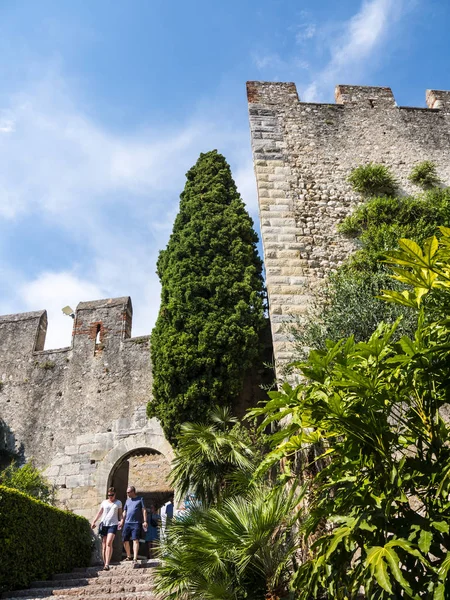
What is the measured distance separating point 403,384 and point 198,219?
721 cm

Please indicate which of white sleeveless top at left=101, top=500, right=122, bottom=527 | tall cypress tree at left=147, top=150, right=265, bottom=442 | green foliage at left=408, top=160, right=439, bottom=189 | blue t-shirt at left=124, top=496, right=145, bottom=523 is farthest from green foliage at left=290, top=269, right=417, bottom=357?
white sleeveless top at left=101, top=500, right=122, bottom=527

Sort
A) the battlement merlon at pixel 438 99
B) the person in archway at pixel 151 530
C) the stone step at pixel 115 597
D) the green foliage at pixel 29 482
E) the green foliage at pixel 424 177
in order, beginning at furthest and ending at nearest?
1. the person in archway at pixel 151 530
2. the battlement merlon at pixel 438 99
3. the green foliage at pixel 29 482
4. the green foliage at pixel 424 177
5. the stone step at pixel 115 597

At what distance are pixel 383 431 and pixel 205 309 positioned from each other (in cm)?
601

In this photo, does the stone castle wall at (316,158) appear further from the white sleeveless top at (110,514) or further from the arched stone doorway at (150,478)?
the arched stone doorway at (150,478)

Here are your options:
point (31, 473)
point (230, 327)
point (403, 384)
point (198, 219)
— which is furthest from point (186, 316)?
point (403, 384)

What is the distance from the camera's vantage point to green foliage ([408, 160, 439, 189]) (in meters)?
9.75

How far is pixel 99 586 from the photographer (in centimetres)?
666

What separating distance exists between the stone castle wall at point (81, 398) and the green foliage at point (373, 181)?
18.4 feet

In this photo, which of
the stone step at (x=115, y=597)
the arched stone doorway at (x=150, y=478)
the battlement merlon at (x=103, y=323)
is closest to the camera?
the stone step at (x=115, y=597)

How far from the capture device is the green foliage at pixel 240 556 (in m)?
4.23

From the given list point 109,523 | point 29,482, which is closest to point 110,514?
point 109,523

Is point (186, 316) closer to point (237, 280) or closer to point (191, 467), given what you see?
point (237, 280)

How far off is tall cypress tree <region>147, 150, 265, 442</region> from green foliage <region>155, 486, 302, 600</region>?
12.7 feet

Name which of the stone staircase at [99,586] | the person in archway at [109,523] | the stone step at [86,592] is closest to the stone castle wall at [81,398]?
the person in archway at [109,523]
